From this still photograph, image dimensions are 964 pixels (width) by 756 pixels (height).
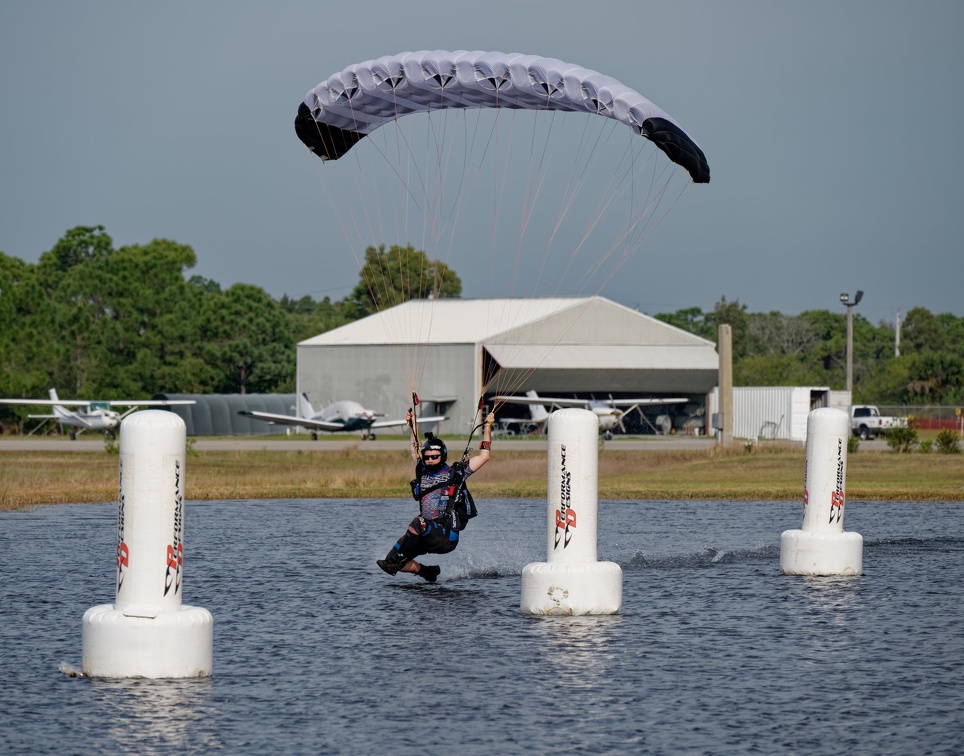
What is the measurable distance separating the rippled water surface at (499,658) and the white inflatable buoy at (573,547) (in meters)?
0.22

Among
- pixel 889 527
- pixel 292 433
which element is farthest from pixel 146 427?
pixel 292 433

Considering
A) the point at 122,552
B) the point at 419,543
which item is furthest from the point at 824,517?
the point at 122,552

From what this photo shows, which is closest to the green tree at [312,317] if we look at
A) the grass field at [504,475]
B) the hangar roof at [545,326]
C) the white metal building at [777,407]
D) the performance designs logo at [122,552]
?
the hangar roof at [545,326]

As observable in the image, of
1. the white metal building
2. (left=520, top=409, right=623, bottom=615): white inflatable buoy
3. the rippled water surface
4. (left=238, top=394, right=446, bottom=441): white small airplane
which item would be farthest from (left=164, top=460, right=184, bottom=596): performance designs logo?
the white metal building

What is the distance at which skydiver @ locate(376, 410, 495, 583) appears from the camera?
630 inches

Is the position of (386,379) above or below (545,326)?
below

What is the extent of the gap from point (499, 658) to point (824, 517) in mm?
7061

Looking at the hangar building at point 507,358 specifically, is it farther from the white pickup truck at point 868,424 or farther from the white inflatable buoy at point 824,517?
the white inflatable buoy at point 824,517

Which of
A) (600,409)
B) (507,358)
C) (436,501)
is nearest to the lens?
(436,501)

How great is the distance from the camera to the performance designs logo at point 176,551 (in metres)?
11.0

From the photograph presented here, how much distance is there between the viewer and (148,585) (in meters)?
11.0

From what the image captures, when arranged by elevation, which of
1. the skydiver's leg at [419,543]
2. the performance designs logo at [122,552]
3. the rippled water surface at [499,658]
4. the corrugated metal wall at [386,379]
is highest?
the corrugated metal wall at [386,379]

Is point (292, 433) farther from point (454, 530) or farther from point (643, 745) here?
point (643, 745)

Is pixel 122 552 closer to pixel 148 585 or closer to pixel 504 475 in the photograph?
pixel 148 585
